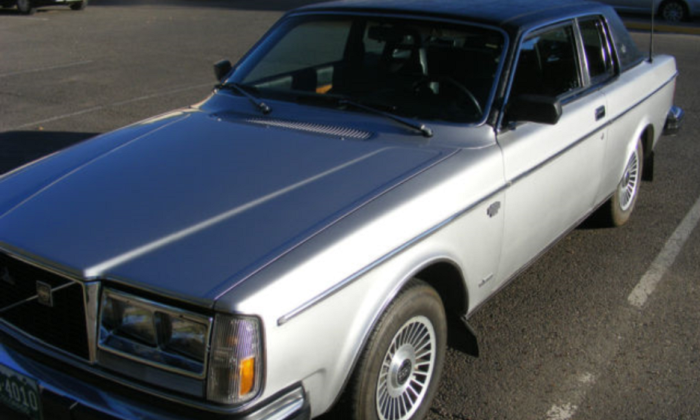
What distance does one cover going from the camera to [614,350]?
380 cm

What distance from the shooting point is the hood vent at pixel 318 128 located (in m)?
3.50

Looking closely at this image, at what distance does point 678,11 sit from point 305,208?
56.8 ft

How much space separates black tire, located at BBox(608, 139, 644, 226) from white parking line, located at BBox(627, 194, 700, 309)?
0.36m

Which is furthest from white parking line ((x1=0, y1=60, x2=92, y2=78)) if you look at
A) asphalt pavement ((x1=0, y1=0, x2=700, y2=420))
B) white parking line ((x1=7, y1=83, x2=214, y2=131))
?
white parking line ((x1=7, y1=83, x2=214, y2=131))

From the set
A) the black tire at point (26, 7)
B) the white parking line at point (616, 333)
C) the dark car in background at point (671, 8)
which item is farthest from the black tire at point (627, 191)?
the black tire at point (26, 7)

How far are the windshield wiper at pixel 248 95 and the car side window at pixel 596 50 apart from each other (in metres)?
1.99

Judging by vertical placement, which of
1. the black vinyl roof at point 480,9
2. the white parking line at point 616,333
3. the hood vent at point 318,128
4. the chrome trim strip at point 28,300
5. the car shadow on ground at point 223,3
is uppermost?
the black vinyl roof at point 480,9

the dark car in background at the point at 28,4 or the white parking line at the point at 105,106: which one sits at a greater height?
the dark car in background at the point at 28,4

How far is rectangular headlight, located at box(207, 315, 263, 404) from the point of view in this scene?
7.40 ft

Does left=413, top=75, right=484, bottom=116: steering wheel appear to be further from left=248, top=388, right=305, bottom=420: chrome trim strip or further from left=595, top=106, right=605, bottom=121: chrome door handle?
left=248, top=388, right=305, bottom=420: chrome trim strip

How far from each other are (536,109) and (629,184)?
2.21 meters

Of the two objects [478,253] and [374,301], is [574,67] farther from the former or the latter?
[374,301]

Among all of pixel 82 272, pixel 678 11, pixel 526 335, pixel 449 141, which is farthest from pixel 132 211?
pixel 678 11

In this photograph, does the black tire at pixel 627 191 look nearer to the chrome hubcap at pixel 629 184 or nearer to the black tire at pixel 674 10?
the chrome hubcap at pixel 629 184
